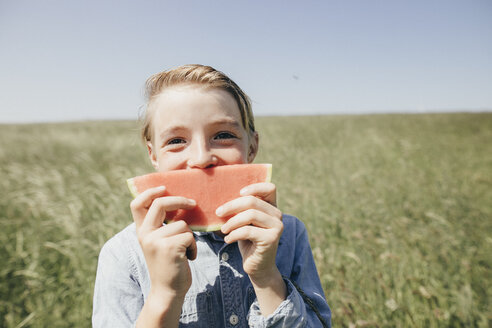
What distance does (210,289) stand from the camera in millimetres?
1338

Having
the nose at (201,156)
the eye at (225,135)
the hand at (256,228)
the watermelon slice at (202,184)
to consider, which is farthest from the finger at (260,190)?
the eye at (225,135)

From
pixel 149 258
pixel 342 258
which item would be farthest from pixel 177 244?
pixel 342 258

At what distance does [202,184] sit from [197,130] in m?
0.24

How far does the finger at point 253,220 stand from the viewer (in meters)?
1.00

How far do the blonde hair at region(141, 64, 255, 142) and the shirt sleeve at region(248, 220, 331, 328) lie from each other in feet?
2.37

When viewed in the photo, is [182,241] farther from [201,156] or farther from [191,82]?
[191,82]

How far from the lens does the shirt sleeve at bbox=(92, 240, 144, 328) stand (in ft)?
3.92

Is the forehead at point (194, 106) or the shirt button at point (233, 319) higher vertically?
the forehead at point (194, 106)

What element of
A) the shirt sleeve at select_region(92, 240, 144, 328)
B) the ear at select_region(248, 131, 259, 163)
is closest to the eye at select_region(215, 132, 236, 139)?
the ear at select_region(248, 131, 259, 163)

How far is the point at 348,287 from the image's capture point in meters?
2.33

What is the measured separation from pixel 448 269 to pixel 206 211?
2649 millimetres

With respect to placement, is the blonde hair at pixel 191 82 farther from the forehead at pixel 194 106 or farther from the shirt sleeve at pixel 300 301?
the shirt sleeve at pixel 300 301

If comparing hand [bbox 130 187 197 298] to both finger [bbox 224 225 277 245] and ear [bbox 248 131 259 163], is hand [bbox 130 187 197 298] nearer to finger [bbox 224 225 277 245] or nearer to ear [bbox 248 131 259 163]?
finger [bbox 224 225 277 245]

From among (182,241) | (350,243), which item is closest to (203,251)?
(182,241)
